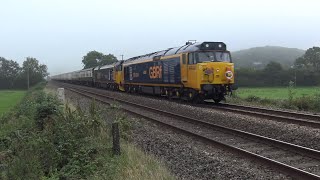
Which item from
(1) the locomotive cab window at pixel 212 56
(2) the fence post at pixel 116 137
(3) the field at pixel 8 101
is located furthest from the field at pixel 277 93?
(2) the fence post at pixel 116 137

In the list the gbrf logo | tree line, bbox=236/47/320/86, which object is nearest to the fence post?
the gbrf logo

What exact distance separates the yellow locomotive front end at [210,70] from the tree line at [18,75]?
84.8 m

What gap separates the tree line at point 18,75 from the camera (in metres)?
111

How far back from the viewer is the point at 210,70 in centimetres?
2153

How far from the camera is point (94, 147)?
10062 millimetres

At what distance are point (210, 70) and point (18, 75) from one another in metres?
105

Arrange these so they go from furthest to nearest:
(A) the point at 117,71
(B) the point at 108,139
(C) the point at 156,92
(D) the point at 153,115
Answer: (A) the point at 117,71
(C) the point at 156,92
(D) the point at 153,115
(B) the point at 108,139

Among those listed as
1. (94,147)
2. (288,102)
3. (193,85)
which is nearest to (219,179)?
(94,147)

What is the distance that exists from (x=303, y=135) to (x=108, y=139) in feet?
17.4

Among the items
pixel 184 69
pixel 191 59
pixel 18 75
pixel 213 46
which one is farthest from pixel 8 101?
pixel 18 75

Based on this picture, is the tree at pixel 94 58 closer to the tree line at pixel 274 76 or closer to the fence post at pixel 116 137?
the tree line at pixel 274 76

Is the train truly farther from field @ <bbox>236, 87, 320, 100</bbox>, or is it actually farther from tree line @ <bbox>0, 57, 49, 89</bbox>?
tree line @ <bbox>0, 57, 49, 89</bbox>

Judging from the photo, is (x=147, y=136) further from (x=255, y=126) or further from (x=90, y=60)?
(x=90, y=60)

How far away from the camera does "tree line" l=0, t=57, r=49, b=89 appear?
363 feet
